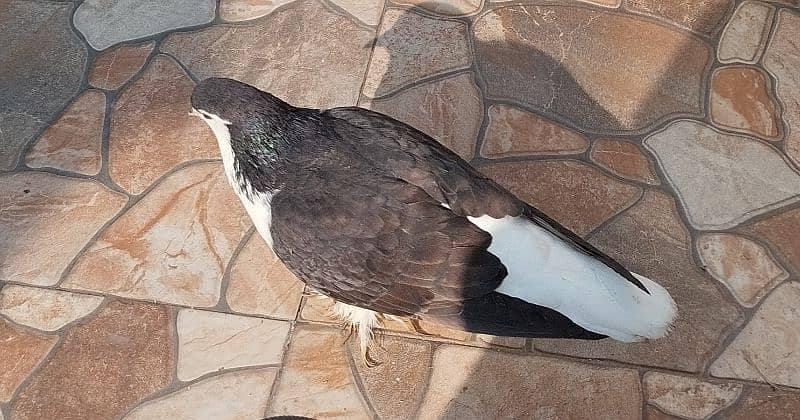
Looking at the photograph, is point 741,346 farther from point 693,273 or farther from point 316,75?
point 316,75

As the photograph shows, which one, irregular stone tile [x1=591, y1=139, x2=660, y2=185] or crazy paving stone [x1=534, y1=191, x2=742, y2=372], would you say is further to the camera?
irregular stone tile [x1=591, y1=139, x2=660, y2=185]

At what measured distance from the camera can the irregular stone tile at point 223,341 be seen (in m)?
2.64

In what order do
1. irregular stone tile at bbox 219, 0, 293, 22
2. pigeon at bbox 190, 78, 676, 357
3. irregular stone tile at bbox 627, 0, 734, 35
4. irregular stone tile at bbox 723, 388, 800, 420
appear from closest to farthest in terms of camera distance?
pigeon at bbox 190, 78, 676, 357 → irregular stone tile at bbox 723, 388, 800, 420 → irregular stone tile at bbox 627, 0, 734, 35 → irregular stone tile at bbox 219, 0, 293, 22

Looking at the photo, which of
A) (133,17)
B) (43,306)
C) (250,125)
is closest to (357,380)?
(250,125)

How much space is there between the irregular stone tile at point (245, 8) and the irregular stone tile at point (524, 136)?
46.8 inches

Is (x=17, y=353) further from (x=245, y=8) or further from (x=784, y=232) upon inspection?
(x=784, y=232)

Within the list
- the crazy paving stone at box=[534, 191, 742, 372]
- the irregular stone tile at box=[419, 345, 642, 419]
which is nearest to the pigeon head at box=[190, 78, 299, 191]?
the irregular stone tile at box=[419, 345, 642, 419]

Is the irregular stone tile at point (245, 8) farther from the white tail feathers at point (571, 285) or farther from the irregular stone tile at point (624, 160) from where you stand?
Answer: the white tail feathers at point (571, 285)

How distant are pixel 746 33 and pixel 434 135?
150 centimetres

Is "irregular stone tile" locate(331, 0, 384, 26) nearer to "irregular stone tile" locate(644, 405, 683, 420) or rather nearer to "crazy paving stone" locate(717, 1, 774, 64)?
"crazy paving stone" locate(717, 1, 774, 64)

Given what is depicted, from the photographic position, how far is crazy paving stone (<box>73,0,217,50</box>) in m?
3.51

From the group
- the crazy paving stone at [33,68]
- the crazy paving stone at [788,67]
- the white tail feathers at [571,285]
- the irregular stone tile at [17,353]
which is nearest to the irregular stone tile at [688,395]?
the white tail feathers at [571,285]

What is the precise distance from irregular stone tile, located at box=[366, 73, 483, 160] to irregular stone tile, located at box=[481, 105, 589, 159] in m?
0.07

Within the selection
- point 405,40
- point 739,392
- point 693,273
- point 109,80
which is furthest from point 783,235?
point 109,80
